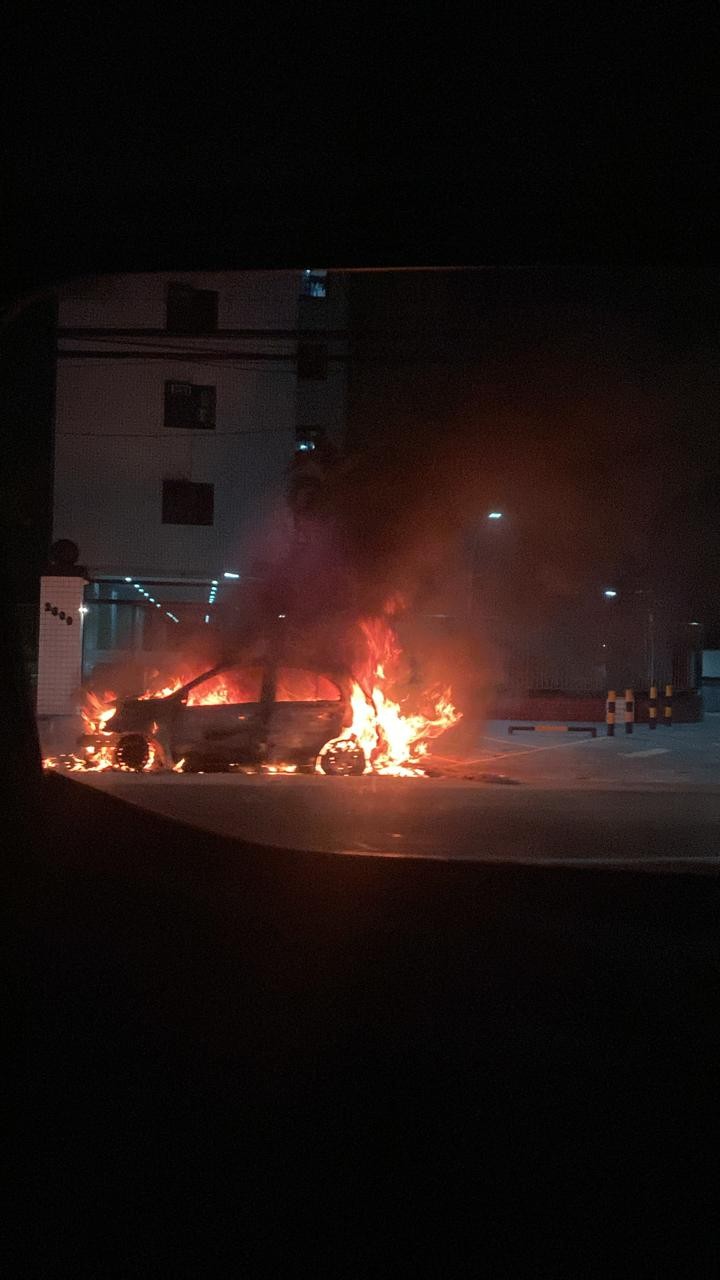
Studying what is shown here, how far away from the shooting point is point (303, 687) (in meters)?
14.5

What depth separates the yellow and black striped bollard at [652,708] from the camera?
24016mm

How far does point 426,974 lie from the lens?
173 inches

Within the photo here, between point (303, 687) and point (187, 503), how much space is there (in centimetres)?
1152

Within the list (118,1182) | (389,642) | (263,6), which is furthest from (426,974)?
(389,642)

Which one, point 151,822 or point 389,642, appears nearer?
point 151,822

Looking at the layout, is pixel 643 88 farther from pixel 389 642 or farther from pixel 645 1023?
pixel 389 642

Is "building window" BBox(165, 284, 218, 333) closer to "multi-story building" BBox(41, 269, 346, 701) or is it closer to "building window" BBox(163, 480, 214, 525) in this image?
"multi-story building" BBox(41, 269, 346, 701)

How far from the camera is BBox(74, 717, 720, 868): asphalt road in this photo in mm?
9375

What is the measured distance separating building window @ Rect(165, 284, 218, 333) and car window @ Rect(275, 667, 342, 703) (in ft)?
34.1

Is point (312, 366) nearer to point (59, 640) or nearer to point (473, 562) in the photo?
point (473, 562)

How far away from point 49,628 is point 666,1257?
16.6 meters

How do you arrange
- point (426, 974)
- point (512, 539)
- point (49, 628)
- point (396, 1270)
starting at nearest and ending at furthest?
point (396, 1270) → point (426, 974) → point (49, 628) → point (512, 539)

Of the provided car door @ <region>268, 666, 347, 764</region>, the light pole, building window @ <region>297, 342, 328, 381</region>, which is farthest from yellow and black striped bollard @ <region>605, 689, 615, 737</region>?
building window @ <region>297, 342, 328, 381</region>

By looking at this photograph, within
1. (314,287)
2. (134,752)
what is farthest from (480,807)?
(314,287)
